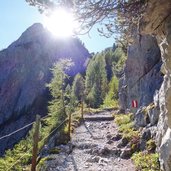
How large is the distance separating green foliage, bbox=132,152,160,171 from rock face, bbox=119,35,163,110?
596cm

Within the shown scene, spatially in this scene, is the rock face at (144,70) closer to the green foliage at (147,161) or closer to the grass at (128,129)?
the grass at (128,129)

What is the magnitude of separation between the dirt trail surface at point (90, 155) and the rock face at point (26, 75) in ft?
150

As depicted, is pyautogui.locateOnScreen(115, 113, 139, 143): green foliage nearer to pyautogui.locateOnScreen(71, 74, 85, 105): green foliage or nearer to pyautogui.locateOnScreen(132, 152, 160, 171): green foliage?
pyautogui.locateOnScreen(132, 152, 160, 171): green foliage

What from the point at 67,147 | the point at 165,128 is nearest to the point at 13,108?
the point at 67,147

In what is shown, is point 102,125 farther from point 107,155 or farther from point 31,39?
point 31,39

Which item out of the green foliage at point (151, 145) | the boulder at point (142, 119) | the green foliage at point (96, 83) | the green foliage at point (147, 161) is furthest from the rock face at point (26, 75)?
the green foliage at point (147, 161)

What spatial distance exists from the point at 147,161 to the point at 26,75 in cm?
6216

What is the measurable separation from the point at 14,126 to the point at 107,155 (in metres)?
51.6

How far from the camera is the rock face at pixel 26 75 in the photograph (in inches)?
2662

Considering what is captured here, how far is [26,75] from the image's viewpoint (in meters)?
72.7

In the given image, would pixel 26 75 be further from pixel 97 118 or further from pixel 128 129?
pixel 128 129

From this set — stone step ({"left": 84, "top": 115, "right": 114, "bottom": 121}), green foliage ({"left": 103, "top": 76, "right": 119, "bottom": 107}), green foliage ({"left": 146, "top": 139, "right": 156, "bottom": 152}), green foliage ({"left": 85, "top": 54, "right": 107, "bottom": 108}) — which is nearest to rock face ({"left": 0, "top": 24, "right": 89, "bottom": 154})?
green foliage ({"left": 85, "top": 54, "right": 107, "bottom": 108})

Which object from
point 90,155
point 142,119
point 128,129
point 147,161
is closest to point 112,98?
point 128,129

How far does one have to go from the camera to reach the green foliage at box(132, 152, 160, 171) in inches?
474
